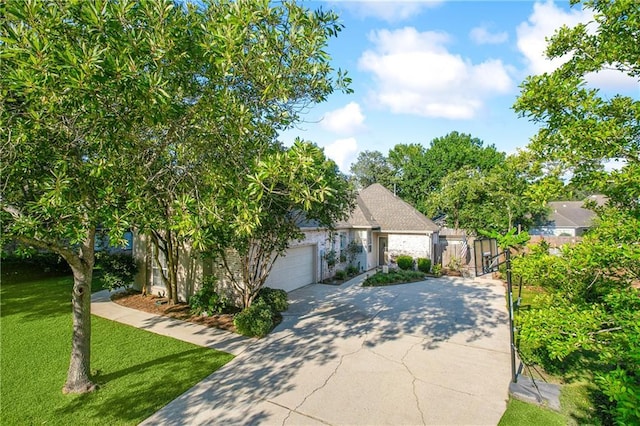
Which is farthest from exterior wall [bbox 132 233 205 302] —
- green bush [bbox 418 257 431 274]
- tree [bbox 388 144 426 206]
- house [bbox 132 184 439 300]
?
tree [bbox 388 144 426 206]

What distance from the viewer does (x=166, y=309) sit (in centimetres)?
1141

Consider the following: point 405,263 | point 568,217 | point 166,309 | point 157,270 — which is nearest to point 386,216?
point 405,263

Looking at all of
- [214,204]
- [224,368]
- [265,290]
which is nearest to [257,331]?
[224,368]

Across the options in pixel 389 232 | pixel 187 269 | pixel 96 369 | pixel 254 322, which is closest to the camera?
pixel 96 369

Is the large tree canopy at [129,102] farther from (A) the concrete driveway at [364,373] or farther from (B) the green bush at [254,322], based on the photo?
(B) the green bush at [254,322]

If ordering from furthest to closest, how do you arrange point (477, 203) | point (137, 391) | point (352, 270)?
point (477, 203)
point (352, 270)
point (137, 391)

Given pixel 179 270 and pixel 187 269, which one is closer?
pixel 187 269

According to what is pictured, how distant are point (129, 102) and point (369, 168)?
4943cm

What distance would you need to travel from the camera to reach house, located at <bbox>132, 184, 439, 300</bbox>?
12375 mm

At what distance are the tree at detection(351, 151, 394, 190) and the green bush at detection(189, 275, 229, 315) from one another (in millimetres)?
41645

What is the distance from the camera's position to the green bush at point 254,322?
898 centimetres

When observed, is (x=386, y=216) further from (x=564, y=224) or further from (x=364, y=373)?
(x=564, y=224)

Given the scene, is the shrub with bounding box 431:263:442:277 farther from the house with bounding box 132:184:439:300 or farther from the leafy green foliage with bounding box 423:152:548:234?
the leafy green foliage with bounding box 423:152:548:234

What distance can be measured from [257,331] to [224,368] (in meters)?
1.76
